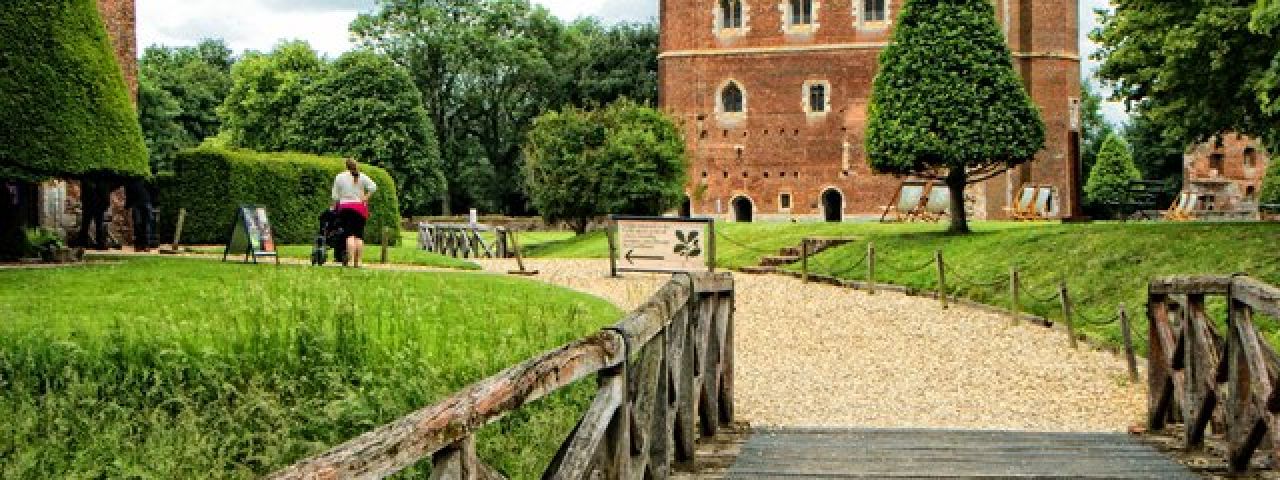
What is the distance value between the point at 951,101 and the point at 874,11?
22730mm

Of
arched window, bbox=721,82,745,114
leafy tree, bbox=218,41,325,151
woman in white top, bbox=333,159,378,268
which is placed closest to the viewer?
woman in white top, bbox=333,159,378,268

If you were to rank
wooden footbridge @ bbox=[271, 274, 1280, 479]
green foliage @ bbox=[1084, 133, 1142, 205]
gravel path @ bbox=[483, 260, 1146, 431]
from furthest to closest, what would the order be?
green foliage @ bbox=[1084, 133, 1142, 205] < gravel path @ bbox=[483, 260, 1146, 431] < wooden footbridge @ bbox=[271, 274, 1280, 479]

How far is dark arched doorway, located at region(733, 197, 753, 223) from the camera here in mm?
50125

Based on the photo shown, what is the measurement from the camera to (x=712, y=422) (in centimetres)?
775

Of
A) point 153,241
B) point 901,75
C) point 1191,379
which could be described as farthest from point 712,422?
point 901,75

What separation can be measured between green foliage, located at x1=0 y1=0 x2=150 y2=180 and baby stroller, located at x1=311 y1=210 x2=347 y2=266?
247cm

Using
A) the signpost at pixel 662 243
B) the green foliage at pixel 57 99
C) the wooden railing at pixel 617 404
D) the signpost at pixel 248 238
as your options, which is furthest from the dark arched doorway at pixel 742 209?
the wooden railing at pixel 617 404

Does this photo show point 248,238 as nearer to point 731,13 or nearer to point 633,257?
point 633,257

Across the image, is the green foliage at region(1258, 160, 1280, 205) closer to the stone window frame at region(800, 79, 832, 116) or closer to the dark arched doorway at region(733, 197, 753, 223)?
the stone window frame at region(800, 79, 832, 116)

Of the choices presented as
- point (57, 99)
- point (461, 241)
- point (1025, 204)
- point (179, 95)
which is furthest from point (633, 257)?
point (179, 95)

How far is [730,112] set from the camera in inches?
1976

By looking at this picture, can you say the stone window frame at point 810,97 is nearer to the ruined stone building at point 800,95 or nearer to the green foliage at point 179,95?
the ruined stone building at point 800,95

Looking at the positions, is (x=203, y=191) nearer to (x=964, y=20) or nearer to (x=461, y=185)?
(x=964, y=20)

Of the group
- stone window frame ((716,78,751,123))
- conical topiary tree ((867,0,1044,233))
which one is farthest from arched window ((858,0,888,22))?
conical topiary tree ((867,0,1044,233))
